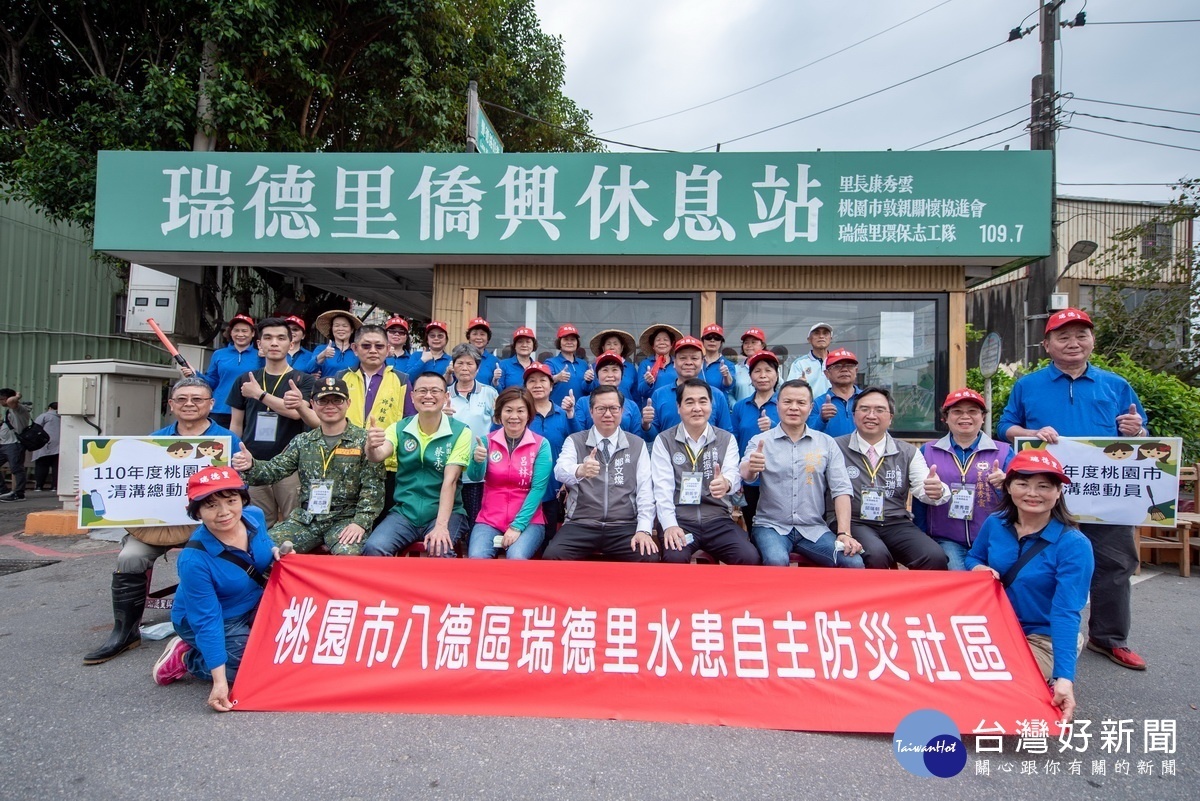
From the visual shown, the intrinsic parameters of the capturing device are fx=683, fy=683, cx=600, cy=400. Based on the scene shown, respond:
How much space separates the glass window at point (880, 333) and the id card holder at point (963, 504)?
2854 millimetres

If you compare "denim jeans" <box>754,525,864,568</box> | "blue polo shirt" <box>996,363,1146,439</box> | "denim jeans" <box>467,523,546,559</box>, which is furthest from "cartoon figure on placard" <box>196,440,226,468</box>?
"blue polo shirt" <box>996,363,1146,439</box>

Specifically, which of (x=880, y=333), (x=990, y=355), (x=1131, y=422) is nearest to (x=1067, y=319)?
(x=1131, y=422)

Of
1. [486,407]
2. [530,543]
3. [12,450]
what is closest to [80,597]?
[486,407]

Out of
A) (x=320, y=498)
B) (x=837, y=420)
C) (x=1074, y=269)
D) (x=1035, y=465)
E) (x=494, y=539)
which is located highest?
(x=1074, y=269)

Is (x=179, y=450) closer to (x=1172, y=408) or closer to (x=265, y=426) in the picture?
(x=265, y=426)

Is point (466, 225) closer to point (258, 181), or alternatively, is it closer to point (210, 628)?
point (258, 181)

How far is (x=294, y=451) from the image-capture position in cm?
425

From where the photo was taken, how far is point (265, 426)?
489cm

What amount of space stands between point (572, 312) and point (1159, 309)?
974 centimetres

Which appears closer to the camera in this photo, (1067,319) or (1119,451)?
(1119,451)

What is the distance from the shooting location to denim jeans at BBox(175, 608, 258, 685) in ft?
11.3

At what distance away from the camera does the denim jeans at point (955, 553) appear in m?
4.02

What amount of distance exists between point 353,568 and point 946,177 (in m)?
6.04

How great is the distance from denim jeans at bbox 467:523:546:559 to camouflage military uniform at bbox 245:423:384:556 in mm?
642
